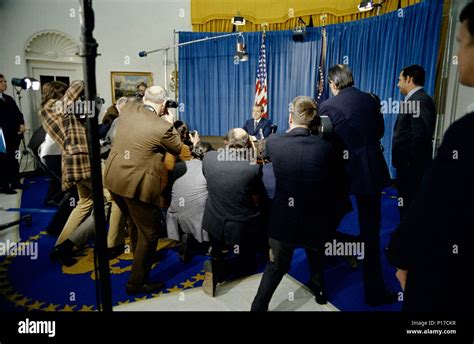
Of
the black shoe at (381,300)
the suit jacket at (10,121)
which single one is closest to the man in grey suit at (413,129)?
the black shoe at (381,300)

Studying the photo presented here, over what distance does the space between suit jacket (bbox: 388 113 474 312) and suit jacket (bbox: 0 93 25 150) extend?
5.77m

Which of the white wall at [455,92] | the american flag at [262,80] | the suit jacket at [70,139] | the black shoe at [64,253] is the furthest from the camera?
the american flag at [262,80]

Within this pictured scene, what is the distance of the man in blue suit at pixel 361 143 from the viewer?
6.99 feet

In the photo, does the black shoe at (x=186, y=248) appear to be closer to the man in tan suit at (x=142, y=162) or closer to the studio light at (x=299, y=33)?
the man in tan suit at (x=142, y=162)

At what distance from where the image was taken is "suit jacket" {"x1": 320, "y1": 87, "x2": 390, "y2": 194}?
6.98 ft

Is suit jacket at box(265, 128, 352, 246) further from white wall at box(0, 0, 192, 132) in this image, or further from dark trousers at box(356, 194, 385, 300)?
white wall at box(0, 0, 192, 132)

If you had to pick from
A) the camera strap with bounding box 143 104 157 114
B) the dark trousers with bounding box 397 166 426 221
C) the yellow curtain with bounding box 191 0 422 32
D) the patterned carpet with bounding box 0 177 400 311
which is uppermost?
the yellow curtain with bounding box 191 0 422 32

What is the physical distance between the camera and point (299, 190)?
74.8 inches

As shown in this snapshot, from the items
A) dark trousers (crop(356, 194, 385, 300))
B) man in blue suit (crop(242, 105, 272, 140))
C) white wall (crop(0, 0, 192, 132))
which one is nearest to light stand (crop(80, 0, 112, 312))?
dark trousers (crop(356, 194, 385, 300))

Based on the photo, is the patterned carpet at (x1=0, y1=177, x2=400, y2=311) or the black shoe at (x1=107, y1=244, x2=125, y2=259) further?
the black shoe at (x1=107, y1=244, x2=125, y2=259)

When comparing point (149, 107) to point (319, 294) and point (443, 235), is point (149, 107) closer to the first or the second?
point (319, 294)

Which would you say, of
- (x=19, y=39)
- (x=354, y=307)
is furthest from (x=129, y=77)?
(x=354, y=307)

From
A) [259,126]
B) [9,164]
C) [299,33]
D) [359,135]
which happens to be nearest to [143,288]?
[359,135]

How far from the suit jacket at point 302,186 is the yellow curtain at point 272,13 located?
504 centimetres
